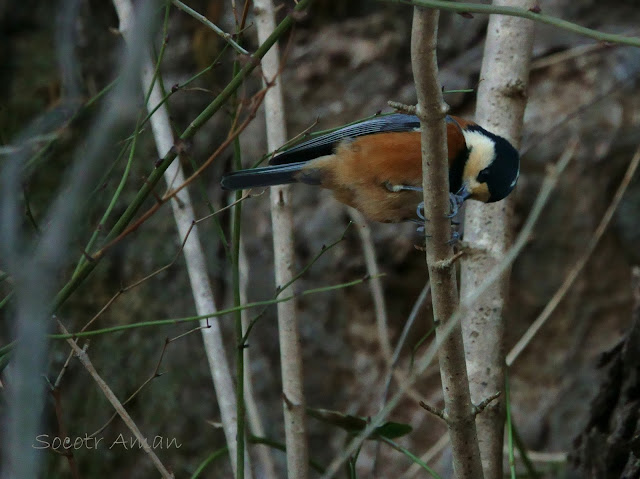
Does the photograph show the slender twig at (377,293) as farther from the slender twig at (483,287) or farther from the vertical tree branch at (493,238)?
the slender twig at (483,287)

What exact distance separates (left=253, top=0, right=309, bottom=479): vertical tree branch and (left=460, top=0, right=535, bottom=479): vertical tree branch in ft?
1.46

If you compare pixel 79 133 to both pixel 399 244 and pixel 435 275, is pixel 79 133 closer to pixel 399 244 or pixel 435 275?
pixel 399 244

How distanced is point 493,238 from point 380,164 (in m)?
0.48

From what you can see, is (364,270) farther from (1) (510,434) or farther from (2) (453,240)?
(2) (453,240)

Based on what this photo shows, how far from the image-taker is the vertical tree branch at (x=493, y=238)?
189cm

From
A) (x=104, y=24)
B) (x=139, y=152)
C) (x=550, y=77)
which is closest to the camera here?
(x=550, y=77)

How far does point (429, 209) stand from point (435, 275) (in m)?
0.13

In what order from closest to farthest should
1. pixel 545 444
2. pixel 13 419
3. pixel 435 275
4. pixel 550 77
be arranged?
pixel 13 419, pixel 435 275, pixel 545 444, pixel 550 77

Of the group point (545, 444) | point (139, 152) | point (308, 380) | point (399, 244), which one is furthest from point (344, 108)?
point (545, 444)

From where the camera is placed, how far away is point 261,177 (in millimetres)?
2094

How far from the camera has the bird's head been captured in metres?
2.05

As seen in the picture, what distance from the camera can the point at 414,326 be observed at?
3199 millimetres

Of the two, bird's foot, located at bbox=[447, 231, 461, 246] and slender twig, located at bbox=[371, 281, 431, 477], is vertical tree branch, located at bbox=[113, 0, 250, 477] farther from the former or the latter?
bird's foot, located at bbox=[447, 231, 461, 246]

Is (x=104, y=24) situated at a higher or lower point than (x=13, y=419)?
higher
